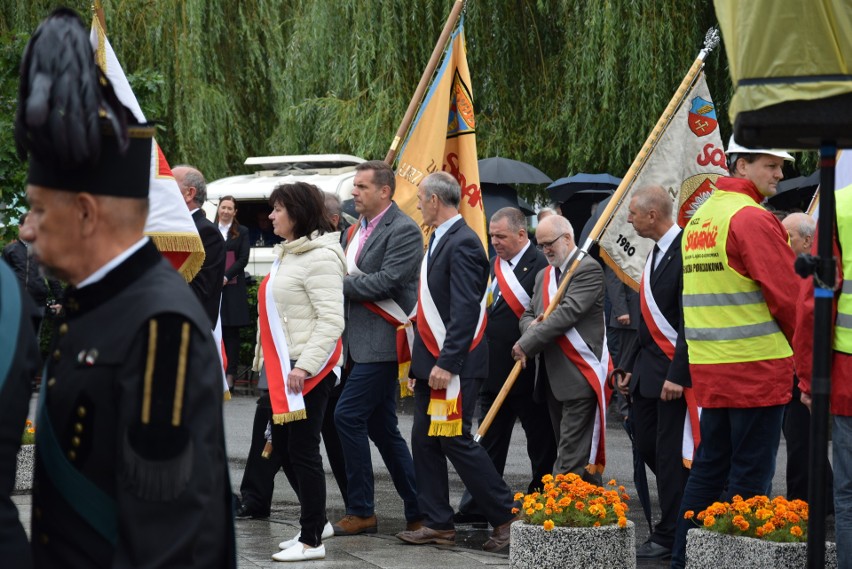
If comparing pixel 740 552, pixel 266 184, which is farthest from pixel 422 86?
pixel 266 184

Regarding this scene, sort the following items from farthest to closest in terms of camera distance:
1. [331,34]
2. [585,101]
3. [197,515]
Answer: [331,34] → [585,101] → [197,515]

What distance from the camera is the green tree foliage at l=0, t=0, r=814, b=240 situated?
16391 mm

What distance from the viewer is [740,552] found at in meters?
5.89

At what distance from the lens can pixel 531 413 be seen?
9.09 m

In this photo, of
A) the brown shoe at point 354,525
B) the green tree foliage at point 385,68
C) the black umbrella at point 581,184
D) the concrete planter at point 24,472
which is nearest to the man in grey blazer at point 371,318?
the brown shoe at point 354,525

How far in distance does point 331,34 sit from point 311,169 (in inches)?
75.9

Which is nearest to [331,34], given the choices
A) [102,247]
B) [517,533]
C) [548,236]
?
[548,236]

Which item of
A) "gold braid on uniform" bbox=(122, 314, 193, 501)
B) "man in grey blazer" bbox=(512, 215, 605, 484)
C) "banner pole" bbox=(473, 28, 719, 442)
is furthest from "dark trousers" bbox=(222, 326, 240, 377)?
"gold braid on uniform" bbox=(122, 314, 193, 501)

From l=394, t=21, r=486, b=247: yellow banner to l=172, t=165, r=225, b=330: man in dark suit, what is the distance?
1.75 metres

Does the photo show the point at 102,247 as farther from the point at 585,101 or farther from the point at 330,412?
the point at 585,101

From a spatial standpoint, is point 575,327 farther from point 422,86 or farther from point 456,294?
point 422,86

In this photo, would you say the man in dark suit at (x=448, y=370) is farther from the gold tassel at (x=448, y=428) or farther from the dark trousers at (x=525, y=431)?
the dark trousers at (x=525, y=431)

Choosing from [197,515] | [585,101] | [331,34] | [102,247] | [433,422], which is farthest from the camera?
[331,34]

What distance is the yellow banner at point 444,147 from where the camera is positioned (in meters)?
9.76
